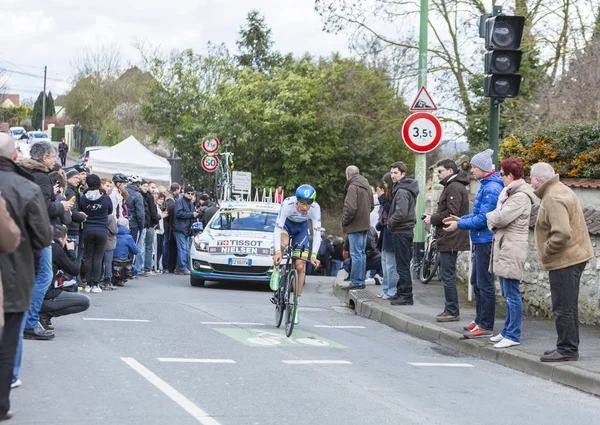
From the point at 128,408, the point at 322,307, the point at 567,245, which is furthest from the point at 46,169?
the point at 322,307

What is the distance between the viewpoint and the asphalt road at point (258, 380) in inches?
263

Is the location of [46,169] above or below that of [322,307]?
above

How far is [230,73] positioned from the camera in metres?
47.8

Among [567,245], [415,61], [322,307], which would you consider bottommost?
[322,307]

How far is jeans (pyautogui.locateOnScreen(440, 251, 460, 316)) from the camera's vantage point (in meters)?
11.9

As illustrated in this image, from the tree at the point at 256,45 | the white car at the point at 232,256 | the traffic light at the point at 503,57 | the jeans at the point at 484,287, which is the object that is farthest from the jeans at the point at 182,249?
the tree at the point at 256,45

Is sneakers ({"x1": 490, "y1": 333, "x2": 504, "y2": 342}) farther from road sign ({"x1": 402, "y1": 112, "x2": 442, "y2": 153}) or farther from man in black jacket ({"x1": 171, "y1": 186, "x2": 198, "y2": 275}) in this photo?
man in black jacket ({"x1": 171, "y1": 186, "x2": 198, "y2": 275})

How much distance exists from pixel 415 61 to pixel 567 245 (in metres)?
21.4

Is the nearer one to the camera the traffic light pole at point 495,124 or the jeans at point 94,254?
the traffic light pole at point 495,124

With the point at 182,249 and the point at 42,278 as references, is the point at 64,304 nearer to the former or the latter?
the point at 42,278

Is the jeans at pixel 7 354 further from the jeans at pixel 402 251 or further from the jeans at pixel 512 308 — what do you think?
the jeans at pixel 402 251

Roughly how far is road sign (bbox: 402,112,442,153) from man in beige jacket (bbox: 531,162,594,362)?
5.82 m

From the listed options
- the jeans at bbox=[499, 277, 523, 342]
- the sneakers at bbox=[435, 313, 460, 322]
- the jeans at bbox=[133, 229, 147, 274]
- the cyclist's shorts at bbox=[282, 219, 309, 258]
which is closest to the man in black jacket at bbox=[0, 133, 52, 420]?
the cyclist's shorts at bbox=[282, 219, 309, 258]

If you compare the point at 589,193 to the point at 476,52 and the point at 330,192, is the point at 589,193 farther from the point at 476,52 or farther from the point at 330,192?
the point at 330,192
